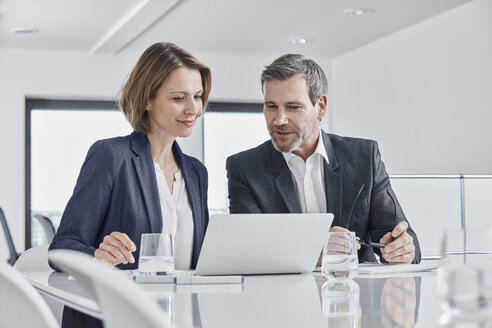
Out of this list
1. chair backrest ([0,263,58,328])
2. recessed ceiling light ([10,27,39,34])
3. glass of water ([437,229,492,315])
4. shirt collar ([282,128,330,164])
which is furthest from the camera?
recessed ceiling light ([10,27,39,34])

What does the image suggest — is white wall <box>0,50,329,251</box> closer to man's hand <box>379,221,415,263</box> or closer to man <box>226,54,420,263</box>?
man <box>226,54,420,263</box>

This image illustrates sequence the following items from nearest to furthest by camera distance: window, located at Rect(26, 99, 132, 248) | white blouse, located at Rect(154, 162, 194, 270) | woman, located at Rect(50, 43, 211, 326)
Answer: woman, located at Rect(50, 43, 211, 326) → white blouse, located at Rect(154, 162, 194, 270) → window, located at Rect(26, 99, 132, 248)

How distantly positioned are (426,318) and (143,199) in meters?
1.17

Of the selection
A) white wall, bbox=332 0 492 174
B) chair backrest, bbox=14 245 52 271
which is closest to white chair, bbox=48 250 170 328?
chair backrest, bbox=14 245 52 271

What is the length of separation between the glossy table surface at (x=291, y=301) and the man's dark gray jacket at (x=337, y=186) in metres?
0.72

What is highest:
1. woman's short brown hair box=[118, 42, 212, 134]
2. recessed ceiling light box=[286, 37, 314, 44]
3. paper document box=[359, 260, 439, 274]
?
recessed ceiling light box=[286, 37, 314, 44]

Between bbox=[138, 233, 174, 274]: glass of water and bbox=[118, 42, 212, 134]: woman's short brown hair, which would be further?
bbox=[118, 42, 212, 134]: woman's short brown hair

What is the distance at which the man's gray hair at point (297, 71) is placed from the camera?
9.34 ft

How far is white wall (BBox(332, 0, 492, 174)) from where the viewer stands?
19.1 feet

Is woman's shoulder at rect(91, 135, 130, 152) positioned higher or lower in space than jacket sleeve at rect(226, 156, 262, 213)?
higher

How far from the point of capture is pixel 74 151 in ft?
26.1

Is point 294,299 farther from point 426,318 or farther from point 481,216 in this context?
point 481,216

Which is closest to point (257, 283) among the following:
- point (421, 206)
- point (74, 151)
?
point (421, 206)

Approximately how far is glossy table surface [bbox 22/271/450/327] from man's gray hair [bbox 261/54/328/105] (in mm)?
1121
